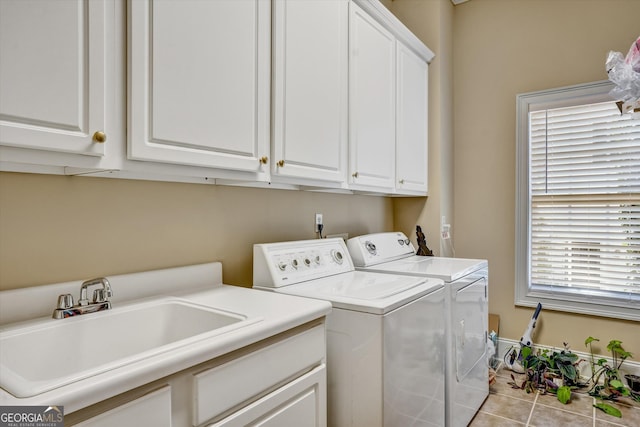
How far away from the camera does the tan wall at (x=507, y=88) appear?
8.79 feet

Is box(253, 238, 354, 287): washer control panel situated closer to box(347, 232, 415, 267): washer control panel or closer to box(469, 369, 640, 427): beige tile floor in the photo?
box(347, 232, 415, 267): washer control panel

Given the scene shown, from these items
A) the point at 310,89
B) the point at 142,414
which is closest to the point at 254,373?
the point at 142,414

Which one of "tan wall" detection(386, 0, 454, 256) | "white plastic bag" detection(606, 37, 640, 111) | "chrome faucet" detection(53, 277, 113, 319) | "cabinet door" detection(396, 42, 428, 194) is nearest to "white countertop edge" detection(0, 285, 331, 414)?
"chrome faucet" detection(53, 277, 113, 319)

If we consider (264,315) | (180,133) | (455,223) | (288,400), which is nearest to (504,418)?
(455,223)

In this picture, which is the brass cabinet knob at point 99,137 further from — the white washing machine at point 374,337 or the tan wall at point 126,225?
the white washing machine at point 374,337

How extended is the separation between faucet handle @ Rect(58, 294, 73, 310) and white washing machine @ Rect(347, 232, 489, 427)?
1.48 meters

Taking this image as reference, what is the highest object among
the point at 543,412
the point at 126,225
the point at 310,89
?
the point at 310,89

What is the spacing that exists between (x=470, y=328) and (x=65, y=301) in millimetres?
1954

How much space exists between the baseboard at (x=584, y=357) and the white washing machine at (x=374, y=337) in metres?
1.45

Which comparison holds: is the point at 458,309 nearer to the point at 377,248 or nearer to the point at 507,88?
the point at 377,248

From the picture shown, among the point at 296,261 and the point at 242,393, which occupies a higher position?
the point at 296,261

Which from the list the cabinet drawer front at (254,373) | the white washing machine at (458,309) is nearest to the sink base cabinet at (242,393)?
the cabinet drawer front at (254,373)

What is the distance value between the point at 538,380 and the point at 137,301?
8.83 feet

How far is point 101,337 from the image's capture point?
45.0 inches
